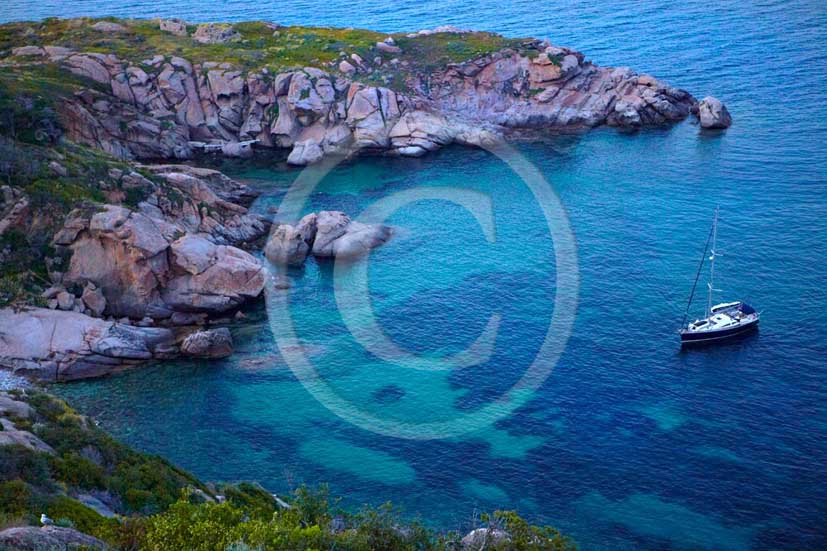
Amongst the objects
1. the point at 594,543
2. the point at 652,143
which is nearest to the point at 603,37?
the point at 652,143

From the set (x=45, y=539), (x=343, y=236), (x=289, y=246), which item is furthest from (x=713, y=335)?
(x=45, y=539)

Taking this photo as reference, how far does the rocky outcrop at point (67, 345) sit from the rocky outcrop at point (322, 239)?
2126 centimetres

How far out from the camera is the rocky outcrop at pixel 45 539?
32.6 m

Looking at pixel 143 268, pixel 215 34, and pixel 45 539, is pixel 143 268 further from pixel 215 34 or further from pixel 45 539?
pixel 215 34

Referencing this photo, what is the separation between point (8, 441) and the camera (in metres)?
47.0

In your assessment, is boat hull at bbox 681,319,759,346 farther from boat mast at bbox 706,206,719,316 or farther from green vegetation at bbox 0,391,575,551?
green vegetation at bbox 0,391,575,551

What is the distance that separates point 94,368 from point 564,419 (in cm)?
4184

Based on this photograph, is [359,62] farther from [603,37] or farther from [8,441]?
[8,441]

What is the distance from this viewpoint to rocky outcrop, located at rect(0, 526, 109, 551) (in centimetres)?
3262

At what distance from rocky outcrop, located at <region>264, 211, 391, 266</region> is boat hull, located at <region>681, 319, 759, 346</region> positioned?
127ft

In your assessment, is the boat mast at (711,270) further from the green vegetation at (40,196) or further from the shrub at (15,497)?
the shrub at (15,497)

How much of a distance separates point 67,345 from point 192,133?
6100cm

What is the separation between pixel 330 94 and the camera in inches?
5379
